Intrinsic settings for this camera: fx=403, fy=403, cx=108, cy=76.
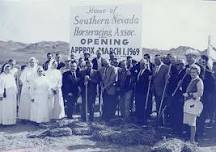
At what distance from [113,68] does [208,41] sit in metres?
2.42

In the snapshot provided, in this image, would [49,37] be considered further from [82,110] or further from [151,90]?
[151,90]

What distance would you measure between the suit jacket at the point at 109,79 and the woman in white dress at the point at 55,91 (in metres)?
1.04

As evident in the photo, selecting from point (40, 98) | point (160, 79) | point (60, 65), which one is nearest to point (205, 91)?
point (160, 79)

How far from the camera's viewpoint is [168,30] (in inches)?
394

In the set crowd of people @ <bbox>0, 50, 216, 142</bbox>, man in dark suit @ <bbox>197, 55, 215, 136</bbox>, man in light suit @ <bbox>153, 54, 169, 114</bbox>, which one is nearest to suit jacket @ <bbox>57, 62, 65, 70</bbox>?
crowd of people @ <bbox>0, 50, 216, 142</bbox>

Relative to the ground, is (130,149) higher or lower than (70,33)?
lower

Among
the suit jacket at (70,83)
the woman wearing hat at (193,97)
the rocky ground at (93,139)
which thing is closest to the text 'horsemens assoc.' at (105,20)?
the suit jacket at (70,83)

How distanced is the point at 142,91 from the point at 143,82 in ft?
0.75

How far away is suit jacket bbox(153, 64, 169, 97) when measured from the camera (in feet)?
29.7

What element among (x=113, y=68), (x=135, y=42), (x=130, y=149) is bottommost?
(x=130, y=149)

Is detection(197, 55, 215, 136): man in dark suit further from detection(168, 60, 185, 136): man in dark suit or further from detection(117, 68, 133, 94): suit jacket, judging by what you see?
detection(117, 68, 133, 94): suit jacket

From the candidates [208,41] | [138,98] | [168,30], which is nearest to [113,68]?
[138,98]

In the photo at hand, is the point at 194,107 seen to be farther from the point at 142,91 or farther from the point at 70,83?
the point at 70,83

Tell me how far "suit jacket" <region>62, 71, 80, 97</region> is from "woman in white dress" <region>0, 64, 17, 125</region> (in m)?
1.20
